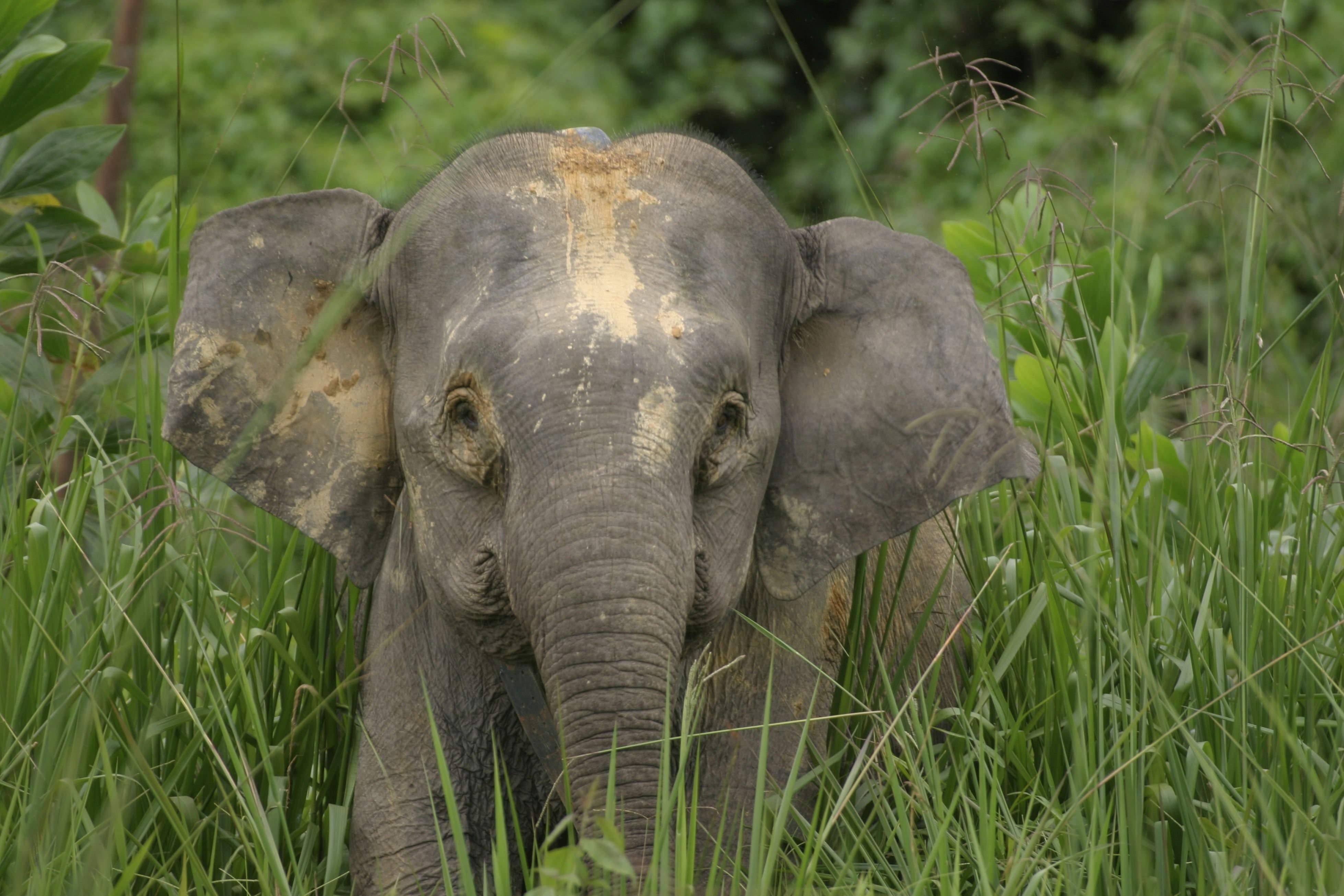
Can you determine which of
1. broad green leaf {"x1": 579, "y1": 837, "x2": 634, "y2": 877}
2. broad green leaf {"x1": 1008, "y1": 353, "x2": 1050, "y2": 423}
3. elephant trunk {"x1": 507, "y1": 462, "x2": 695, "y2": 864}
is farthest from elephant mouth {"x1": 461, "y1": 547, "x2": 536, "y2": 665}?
broad green leaf {"x1": 1008, "y1": 353, "x2": 1050, "y2": 423}

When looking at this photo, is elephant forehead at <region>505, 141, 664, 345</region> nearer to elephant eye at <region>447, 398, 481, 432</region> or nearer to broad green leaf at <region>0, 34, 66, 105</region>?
elephant eye at <region>447, 398, 481, 432</region>

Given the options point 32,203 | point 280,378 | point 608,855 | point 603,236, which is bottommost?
point 608,855

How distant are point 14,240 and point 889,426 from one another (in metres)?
2.41

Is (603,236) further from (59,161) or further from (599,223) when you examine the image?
(59,161)

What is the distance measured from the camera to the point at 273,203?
2.98m

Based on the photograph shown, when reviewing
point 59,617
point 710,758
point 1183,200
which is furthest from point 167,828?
point 1183,200

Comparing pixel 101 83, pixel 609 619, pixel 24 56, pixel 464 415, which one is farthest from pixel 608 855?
pixel 101 83

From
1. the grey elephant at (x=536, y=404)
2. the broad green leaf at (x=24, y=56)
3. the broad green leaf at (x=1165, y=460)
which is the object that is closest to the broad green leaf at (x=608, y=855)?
the grey elephant at (x=536, y=404)

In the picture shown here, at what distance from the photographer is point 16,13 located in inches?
156

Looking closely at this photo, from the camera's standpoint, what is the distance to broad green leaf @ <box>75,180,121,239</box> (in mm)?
4746

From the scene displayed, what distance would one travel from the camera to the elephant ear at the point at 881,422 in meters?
2.95

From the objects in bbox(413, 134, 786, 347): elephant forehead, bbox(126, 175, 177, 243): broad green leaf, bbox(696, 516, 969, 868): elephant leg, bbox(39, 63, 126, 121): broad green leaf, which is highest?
bbox(39, 63, 126, 121): broad green leaf

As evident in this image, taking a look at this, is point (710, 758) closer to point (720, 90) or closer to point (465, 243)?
point (465, 243)

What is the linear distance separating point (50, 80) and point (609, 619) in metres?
2.40
